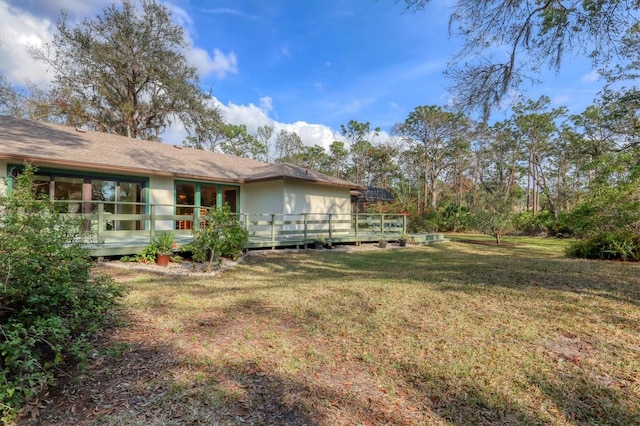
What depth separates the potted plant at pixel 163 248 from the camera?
723 cm

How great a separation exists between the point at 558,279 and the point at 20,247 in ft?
26.5

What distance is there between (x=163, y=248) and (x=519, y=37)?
8669 mm

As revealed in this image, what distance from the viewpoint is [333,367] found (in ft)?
9.53

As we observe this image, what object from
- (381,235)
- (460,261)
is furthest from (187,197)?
(460,261)

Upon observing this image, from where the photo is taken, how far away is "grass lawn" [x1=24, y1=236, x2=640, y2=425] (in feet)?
7.55

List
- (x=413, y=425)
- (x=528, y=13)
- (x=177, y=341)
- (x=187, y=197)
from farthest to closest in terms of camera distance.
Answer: (x=187, y=197)
(x=528, y=13)
(x=177, y=341)
(x=413, y=425)

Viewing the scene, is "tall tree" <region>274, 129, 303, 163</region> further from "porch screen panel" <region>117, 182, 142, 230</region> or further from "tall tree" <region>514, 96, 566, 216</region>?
"porch screen panel" <region>117, 182, 142, 230</region>

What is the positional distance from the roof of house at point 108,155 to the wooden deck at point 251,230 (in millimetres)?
1471

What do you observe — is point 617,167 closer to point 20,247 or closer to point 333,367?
point 333,367

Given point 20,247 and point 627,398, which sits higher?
point 20,247

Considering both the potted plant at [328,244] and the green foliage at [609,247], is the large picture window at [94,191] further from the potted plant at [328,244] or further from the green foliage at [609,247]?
the green foliage at [609,247]

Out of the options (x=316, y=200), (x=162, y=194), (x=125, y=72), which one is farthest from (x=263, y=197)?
(x=125, y=72)

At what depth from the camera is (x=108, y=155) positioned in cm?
1069

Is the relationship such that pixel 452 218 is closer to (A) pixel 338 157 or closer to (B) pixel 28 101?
(A) pixel 338 157
